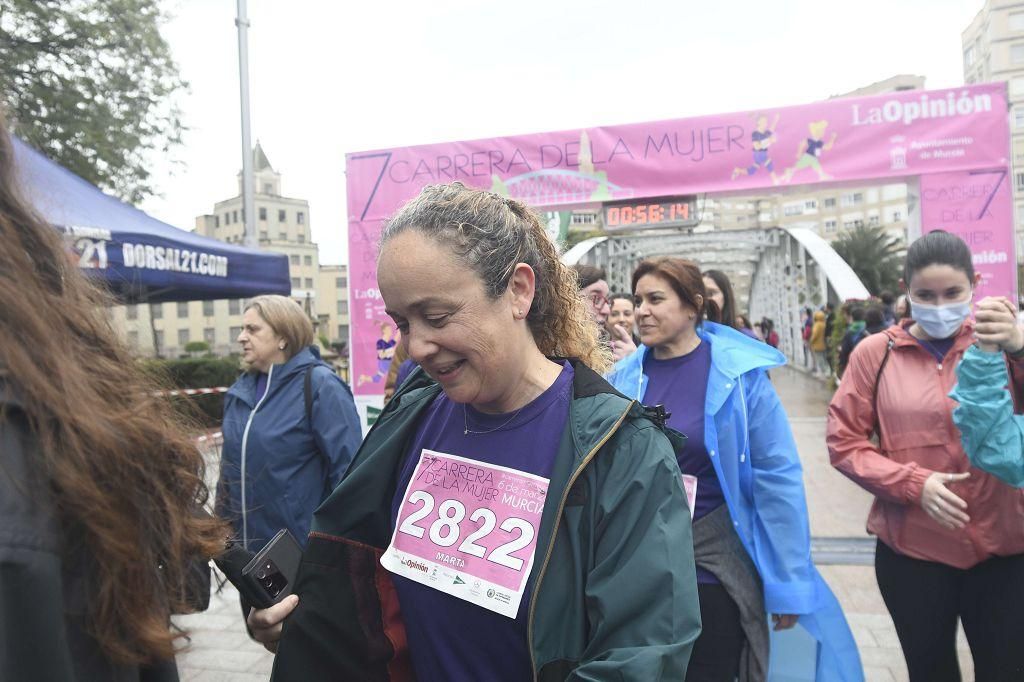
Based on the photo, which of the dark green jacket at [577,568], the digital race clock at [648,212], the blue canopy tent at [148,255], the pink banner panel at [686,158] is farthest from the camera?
the digital race clock at [648,212]

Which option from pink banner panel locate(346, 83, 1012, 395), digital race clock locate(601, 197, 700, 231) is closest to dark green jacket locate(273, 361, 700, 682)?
pink banner panel locate(346, 83, 1012, 395)

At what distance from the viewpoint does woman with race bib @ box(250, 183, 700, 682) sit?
4.19 ft

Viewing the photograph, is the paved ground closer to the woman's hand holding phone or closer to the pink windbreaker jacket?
the woman's hand holding phone

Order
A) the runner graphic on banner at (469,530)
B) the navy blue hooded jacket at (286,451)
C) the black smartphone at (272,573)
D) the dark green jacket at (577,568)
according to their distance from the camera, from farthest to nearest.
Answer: the navy blue hooded jacket at (286,451) < the black smartphone at (272,573) < the runner graphic on banner at (469,530) < the dark green jacket at (577,568)

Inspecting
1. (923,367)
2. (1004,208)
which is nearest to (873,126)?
(1004,208)

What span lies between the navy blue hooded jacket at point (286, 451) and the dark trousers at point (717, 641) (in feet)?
5.62

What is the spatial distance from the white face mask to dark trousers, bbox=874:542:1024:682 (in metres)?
0.80

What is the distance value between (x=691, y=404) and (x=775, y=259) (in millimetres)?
23981

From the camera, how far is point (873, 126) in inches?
240

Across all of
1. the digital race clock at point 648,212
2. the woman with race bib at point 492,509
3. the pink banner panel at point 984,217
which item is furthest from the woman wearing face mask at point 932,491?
the digital race clock at point 648,212

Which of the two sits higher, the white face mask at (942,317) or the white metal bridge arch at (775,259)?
the white metal bridge arch at (775,259)

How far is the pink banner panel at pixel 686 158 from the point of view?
A: 591cm

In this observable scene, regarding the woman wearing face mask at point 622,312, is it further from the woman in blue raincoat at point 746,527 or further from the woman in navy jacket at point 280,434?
the woman in navy jacket at point 280,434

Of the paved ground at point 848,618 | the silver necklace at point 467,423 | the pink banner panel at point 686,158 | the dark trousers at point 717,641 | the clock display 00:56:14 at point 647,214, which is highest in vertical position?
the pink banner panel at point 686,158
